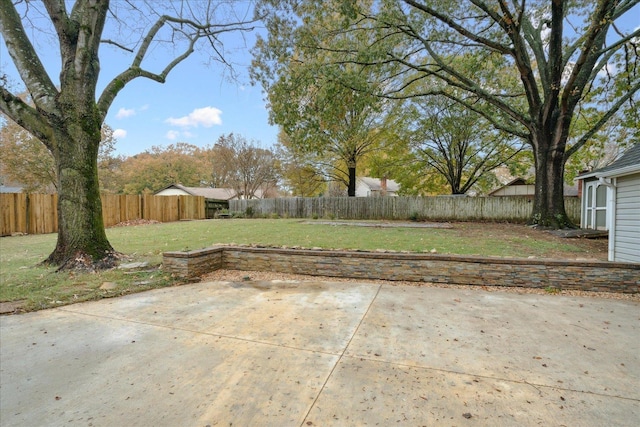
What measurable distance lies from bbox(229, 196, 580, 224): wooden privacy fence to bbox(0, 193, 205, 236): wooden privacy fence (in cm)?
351

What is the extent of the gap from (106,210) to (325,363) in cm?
1579

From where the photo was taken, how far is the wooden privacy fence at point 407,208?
14.6m

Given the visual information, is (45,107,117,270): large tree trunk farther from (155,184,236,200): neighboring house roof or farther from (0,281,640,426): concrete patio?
(155,184,236,200): neighboring house roof

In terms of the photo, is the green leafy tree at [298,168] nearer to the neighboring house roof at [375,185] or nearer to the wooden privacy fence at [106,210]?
the wooden privacy fence at [106,210]

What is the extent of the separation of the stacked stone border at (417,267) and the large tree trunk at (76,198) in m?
1.56

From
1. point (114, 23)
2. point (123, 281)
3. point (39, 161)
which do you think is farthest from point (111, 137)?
point (123, 281)

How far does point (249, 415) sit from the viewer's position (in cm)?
175

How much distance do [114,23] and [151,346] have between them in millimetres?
7830

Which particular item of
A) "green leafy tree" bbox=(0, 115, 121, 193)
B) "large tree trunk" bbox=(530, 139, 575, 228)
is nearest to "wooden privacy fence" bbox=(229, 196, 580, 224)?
"large tree trunk" bbox=(530, 139, 575, 228)

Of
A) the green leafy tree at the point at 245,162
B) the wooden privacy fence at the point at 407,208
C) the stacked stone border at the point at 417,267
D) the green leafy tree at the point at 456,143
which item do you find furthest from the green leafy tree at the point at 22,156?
the green leafy tree at the point at 456,143

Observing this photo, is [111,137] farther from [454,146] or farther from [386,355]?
[386,355]

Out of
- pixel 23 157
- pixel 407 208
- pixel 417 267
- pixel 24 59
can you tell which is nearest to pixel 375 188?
pixel 407 208

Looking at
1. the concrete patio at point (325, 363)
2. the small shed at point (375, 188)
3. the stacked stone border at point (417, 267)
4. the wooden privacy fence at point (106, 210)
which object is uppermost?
the small shed at point (375, 188)

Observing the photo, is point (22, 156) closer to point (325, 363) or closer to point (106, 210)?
point (106, 210)
